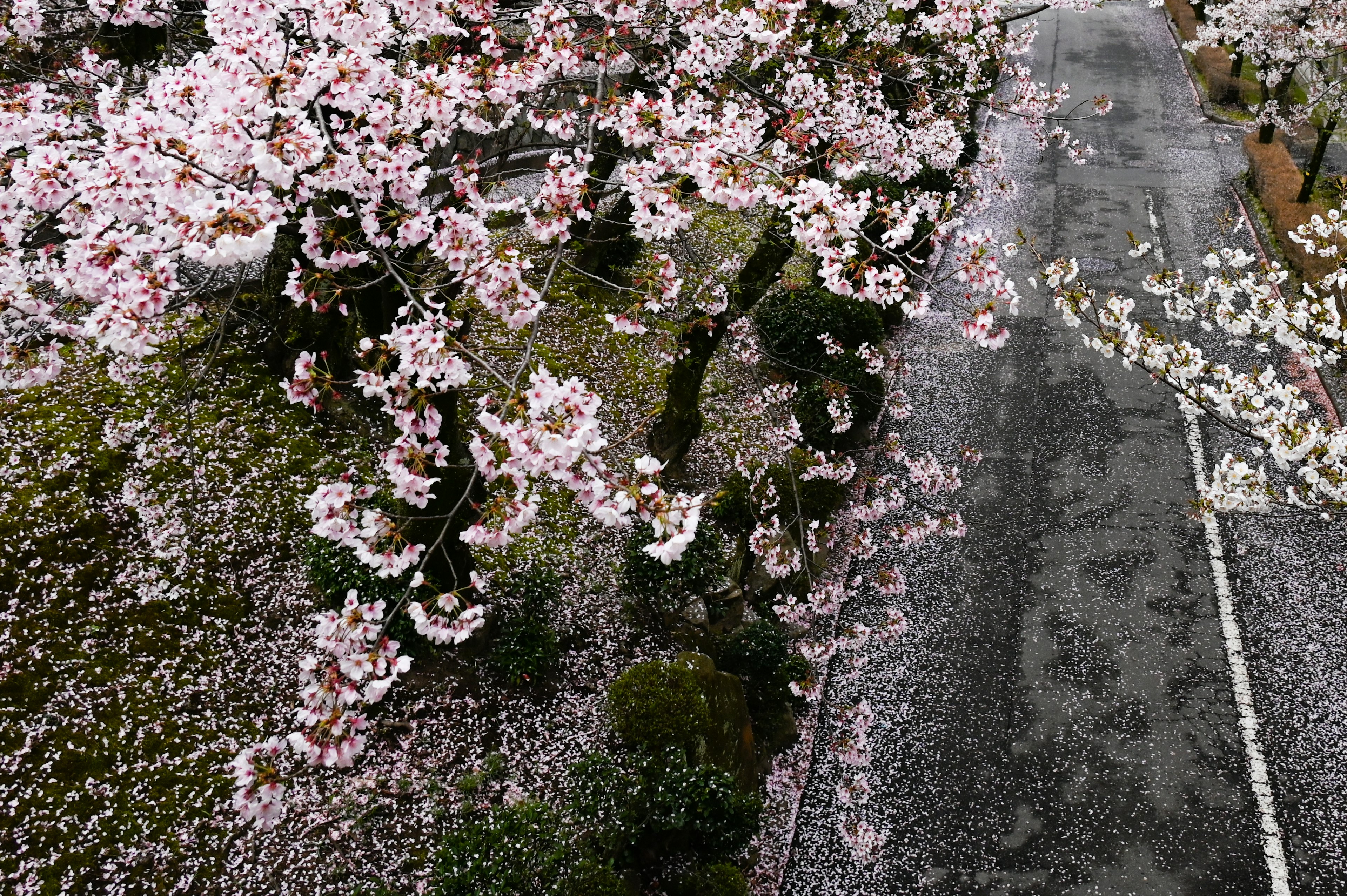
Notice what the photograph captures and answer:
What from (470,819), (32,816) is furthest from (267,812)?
(32,816)

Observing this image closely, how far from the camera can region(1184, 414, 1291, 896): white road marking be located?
6241mm

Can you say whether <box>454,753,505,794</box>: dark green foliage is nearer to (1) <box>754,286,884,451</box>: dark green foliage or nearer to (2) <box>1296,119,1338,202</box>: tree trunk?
(1) <box>754,286,884,451</box>: dark green foliage

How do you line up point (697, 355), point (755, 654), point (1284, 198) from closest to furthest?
point (755, 654) → point (697, 355) → point (1284, 198)

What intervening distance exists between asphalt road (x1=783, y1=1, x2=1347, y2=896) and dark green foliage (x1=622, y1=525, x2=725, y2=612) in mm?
1552

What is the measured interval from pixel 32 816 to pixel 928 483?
792cm

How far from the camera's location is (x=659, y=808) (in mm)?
5645

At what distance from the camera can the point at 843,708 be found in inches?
293

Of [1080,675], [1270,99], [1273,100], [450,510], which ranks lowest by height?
[1080,675]

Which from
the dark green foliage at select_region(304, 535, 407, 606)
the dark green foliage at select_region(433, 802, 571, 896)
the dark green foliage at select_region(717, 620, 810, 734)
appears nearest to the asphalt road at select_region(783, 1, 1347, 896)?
the dark green foliage at select_region(717, 620, 810, 734)

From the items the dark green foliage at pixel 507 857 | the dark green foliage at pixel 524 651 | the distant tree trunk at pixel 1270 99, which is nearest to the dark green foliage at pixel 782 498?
the dark green foliage at pixel 524 651

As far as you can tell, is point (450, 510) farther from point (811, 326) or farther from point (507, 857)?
point (811, 326)

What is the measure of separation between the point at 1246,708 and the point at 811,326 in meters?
6.11

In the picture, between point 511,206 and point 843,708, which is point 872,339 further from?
point 511,206

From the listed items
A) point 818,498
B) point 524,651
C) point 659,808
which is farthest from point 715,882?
point 818,498
